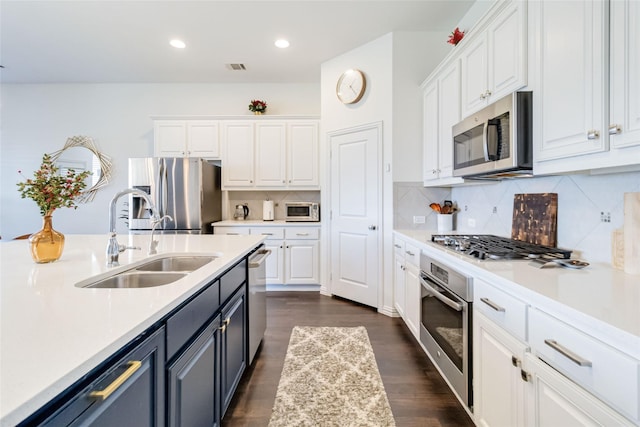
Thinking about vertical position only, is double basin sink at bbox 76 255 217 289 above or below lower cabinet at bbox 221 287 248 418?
above

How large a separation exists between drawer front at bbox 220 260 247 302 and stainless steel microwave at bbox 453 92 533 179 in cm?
162

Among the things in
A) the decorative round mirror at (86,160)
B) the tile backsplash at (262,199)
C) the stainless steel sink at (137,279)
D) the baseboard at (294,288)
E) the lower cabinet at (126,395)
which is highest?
the decorative round mirror at (86,160)

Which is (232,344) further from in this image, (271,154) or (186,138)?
(186,138)

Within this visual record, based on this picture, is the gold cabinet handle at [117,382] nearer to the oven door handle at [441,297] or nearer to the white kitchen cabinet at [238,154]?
the oven door handle at [441,297]

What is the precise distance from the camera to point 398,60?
9.98 feet

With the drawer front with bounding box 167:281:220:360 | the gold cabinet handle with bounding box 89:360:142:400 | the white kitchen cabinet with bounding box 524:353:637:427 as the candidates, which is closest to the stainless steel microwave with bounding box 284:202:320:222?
the drawer front with bounding box 167:281:220:360

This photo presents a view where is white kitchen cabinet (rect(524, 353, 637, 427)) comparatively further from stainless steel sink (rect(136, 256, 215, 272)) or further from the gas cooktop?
stainless steel sink (rect(136, 256, 215, 272))

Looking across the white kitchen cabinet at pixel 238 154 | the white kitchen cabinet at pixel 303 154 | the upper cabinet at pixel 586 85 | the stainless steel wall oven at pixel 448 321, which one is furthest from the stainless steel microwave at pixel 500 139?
the white kitchen cabinet at pixel 238 154

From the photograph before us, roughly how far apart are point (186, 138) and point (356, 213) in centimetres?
267

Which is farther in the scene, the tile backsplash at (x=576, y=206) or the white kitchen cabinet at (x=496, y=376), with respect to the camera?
the tile backsplash at (x=576, y=206)

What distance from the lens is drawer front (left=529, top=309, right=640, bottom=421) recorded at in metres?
0.69

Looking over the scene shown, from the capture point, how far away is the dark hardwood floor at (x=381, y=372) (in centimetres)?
161

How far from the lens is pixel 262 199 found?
14.6 ft

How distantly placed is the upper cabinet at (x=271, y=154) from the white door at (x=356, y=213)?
0.55m
